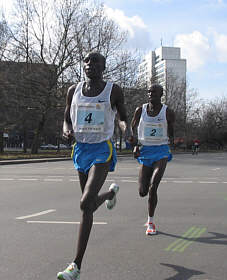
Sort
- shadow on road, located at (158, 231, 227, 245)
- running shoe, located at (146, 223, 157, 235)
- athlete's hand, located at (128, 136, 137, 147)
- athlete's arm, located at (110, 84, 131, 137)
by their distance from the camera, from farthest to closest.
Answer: running shoe, located at (146, 223, 157, 235) → athlete's hand, located at (128, 136, 137, 147) → shadow on road, located at (158, 231, 227, 245) → athlete's arm, located at (110, 84, 131, 137)

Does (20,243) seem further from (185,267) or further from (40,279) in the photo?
(185,267)

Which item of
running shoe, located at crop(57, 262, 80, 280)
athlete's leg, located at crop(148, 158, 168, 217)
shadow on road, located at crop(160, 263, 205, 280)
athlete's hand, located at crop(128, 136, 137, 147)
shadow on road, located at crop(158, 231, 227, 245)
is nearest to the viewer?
running shoe, located at crop(57, 262, 80, 280)

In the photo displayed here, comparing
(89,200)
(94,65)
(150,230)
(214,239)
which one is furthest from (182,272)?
(94,65)

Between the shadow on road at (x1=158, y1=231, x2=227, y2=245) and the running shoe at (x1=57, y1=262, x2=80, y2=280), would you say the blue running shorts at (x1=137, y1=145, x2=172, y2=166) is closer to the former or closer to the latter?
the shadow on road at (x1=158, y1=231, x2=227, y2=245)

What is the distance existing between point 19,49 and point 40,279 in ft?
114

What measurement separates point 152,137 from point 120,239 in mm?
1678

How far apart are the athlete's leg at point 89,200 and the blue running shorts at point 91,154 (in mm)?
70

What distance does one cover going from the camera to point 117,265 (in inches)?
161

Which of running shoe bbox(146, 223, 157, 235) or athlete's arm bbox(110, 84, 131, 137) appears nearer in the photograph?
athlete's arm bbox(110, 84, 131, 137)

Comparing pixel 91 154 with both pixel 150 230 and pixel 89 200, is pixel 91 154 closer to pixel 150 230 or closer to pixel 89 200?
pixel 89 200

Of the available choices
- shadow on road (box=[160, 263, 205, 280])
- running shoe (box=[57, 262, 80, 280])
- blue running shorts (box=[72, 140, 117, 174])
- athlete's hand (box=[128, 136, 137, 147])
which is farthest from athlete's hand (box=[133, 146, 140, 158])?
running shoe (box=[57, 262, 80, 280])

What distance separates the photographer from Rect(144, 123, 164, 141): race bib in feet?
20.2

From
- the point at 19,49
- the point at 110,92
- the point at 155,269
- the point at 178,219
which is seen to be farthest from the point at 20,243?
the point at 19,49

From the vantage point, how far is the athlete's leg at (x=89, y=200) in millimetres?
3592
